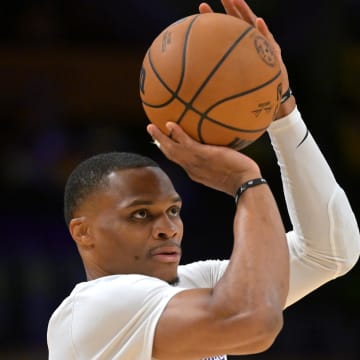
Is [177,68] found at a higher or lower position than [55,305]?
higher

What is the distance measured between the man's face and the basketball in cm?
34

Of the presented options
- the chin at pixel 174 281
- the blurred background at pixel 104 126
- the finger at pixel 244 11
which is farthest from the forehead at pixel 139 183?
the blurred background at pixel 104 126

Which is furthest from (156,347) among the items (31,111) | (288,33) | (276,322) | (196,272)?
(288,33)

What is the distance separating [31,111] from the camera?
31.5 ft

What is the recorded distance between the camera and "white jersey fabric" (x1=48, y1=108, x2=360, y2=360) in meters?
2.99

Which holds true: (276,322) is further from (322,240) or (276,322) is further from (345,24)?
(345,24)

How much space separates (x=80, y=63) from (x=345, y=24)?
10.3 ft

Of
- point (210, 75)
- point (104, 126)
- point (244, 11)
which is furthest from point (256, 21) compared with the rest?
point (104, 126)

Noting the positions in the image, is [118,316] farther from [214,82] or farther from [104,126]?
[104,126]

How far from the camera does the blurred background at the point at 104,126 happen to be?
7.98 metres

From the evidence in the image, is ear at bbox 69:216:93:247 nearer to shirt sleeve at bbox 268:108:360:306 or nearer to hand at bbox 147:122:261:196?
hand at bbox 147:122:261:196

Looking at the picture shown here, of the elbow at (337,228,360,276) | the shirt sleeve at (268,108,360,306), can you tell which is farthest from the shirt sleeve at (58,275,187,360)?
the elbow at (337,228,360,276)

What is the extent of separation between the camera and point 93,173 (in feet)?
11.2

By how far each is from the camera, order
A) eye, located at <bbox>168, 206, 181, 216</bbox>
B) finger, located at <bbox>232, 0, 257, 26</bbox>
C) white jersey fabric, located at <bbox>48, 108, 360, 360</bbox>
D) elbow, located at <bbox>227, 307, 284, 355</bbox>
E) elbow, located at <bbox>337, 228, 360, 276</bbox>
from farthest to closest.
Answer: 1. elbow, located at <bbox>337, 228, 360, 276</bbox>
2. finger, located at <bbox>232, 0, 257, 26</bbox>
3. eye, located at <bbox>168, 206, 181, 216</bbox>
4. white jersey fabric, located at <bbox>48, 108, 360, 360</bbox>
5. elbow, located at <bbox>227, 307, 284, 355</bbox>
